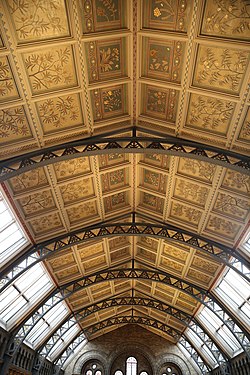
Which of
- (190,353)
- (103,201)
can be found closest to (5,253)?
(103,201)

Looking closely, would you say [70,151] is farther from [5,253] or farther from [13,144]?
[5,253]

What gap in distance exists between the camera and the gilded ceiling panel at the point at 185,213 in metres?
16.7

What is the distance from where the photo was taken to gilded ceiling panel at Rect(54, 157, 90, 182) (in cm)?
1421

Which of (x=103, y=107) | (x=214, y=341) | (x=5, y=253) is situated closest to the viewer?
(x=103, y=107)

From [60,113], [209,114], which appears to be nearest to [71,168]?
[60,113]

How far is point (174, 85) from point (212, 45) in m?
2.00

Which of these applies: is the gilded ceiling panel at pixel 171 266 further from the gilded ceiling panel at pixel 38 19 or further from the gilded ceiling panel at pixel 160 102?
the gilded ceiling panel at pixel 38 19

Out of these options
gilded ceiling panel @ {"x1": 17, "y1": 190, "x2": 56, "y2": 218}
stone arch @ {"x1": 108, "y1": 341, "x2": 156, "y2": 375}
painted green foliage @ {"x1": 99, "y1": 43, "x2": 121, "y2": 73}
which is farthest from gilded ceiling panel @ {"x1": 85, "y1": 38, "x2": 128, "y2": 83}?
stone arch @ {"x1": 108, "y1": 341, "x2": 156, "y2": 375}

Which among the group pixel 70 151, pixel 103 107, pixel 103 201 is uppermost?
pixel 103 107

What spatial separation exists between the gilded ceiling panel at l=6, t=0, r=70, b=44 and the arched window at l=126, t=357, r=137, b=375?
36829 millimetres

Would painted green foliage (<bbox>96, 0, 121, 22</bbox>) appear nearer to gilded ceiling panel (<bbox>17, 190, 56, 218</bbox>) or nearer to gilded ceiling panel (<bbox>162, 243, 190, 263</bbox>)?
gilded ceiling panel (<bbox>17, 190, 56, 218</bbox>)

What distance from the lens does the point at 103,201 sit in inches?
683

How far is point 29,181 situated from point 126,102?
5.22m

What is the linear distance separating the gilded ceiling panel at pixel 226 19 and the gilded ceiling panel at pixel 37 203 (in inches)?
373
